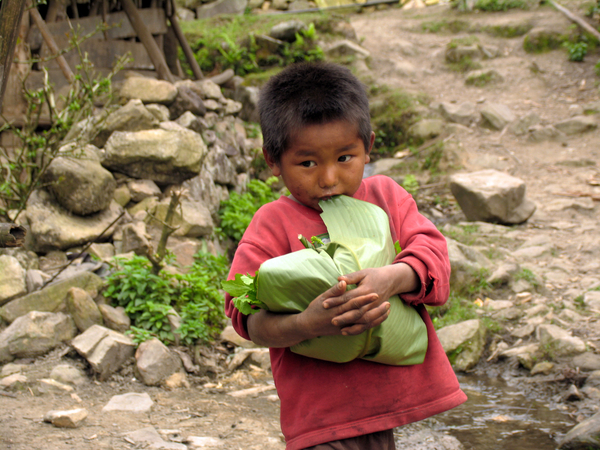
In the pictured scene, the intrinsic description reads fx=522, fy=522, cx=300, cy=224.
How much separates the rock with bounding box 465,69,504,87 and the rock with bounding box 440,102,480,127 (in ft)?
3.79

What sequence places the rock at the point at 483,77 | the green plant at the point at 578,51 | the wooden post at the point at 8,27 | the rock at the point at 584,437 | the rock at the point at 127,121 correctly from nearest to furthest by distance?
the wooden post at the point at 8,27 → the rock at the point at 584,437 → the rock at the point at 127,121 → the green plant at the point at 578,51 → the rock at the point at 483,77

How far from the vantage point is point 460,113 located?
29.1ft

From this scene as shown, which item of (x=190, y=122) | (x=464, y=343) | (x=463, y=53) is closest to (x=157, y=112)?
(x=190, y=122)

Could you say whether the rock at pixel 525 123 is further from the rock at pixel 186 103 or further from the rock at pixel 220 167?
the rock at pixel 186 103

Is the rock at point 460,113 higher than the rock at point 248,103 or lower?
lower

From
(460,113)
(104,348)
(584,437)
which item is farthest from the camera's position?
(460,113)

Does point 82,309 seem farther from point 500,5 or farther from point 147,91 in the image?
point 500,5

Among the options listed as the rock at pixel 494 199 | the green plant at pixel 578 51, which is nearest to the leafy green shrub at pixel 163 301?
the rock at pixel 494 199

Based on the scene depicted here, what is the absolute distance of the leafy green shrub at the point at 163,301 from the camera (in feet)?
12.0

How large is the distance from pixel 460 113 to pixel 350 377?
26.9ft

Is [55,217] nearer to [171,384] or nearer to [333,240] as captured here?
[171,384]

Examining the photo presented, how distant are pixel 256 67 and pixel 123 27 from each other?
3.76 metres

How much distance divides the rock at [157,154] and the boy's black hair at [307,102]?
143 inches

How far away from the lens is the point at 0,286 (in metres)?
3.54
